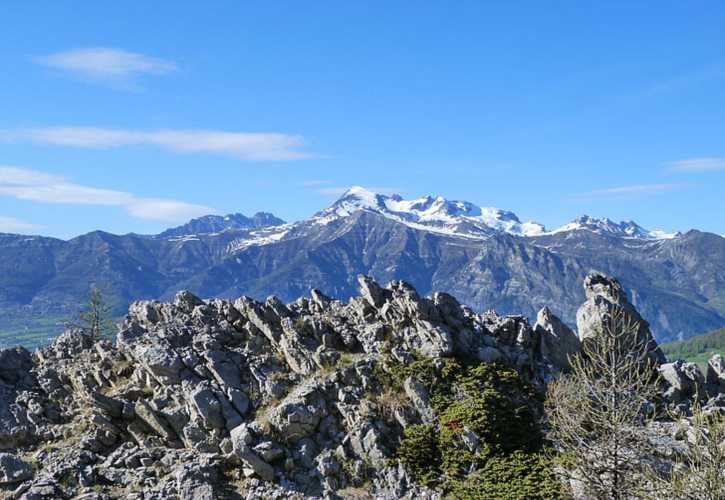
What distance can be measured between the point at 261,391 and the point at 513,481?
19.1m

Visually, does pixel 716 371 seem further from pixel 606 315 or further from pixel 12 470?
pixel 12 470

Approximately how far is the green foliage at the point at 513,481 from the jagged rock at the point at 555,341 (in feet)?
43.8

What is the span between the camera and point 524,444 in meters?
38.8

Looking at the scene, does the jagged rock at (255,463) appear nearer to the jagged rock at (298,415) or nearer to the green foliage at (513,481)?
the jagged rock at (298,415)

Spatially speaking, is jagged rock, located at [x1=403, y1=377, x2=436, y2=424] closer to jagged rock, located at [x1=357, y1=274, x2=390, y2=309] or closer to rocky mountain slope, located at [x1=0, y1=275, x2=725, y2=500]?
rocky mountain slope, located at [x1=0, y1=275, x2=725, y2=500]

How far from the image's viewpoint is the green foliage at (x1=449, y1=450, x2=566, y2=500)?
3381 cm

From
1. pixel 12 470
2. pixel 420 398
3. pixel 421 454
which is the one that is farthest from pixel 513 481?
pixel 12 470

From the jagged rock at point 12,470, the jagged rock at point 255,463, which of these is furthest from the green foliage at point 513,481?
the jagged rock at point 12,470

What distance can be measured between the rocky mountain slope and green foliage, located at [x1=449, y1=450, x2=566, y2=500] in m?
2.07

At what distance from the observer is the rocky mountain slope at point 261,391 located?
37.8m

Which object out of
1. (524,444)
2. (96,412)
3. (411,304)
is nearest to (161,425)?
(96,412)

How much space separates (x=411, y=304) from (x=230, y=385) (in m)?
15.4

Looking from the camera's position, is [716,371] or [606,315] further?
[716,371]

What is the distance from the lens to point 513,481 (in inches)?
1379
